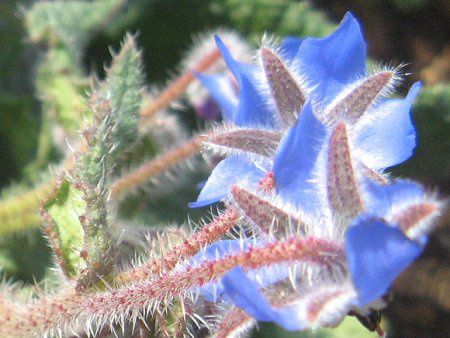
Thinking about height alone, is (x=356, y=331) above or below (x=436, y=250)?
above

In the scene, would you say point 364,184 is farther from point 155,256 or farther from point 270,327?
point 270,327

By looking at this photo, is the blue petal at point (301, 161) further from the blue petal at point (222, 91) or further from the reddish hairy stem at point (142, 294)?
the blue petal at point (222, 91)

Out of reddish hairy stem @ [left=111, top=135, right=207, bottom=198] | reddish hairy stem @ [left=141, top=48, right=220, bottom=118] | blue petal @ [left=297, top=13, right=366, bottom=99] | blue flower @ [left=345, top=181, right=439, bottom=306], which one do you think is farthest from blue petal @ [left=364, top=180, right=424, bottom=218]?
reddish hairy stem @ [left=141, top=48, right=220, bottom=118]


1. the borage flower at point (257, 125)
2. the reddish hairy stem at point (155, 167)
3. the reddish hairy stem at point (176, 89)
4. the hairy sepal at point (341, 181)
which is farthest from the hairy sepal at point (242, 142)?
the reddish hairy stem at point (176, 89)

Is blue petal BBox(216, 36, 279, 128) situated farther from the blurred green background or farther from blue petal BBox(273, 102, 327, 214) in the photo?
the blurred green background

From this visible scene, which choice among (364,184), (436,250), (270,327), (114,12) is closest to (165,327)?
(364,184)

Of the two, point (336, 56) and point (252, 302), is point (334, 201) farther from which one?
point (336, 56)
